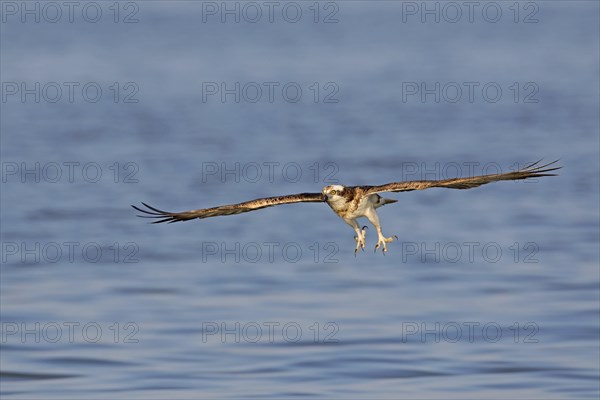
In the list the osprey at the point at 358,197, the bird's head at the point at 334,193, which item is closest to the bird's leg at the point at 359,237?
the osprey at the point at 358,197

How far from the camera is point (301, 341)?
3034cm

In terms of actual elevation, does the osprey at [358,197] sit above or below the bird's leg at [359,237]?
above

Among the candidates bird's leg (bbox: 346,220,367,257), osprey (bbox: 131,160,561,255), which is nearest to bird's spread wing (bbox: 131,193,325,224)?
osprey (bbox: 131,160,561,255)

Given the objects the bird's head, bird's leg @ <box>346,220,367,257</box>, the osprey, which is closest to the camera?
bird's leg @ <box>346,220,367,257</box>

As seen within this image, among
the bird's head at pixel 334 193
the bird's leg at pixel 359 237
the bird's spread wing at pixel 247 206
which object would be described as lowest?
the bird's leg at pixel 359 237

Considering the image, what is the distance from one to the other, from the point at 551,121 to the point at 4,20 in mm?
119442

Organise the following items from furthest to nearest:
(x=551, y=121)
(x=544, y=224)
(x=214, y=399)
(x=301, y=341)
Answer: (x=551, y=121), (x=544, y=224), (x=301, y=341), (x=214, y=399)

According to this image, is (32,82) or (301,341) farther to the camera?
(32,82)

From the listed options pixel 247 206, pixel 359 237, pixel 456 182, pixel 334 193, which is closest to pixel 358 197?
pixel 334 193

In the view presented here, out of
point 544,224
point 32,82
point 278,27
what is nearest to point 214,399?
point 544,224

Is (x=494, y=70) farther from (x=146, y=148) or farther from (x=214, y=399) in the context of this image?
(x=214, y=399)

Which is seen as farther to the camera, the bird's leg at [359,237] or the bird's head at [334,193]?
the bird's head at [334,193]

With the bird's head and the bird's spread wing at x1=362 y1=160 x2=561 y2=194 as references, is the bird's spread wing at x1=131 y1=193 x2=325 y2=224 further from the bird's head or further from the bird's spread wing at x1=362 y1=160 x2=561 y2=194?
the bird's spread wing at x1=362 y1=160 x2=561 y2=194

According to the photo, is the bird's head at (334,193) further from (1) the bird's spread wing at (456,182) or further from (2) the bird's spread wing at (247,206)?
(1) the bird's spread wing at (456,182)
